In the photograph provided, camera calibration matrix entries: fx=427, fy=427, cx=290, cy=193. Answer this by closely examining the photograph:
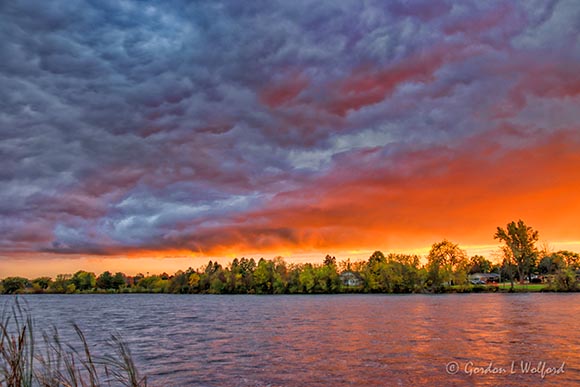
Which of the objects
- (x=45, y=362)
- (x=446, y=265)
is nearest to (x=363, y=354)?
(x=45, y=362)

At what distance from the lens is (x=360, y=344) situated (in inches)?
1639

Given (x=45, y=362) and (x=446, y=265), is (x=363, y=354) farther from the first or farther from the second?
(x=446, y=265)

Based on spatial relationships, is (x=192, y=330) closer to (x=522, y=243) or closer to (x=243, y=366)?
(x=243, y=366)

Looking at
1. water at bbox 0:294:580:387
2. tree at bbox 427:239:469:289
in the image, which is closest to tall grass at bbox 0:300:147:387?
water at bbox 0:294:580:387

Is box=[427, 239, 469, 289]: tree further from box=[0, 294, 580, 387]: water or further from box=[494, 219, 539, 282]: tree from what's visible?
box=[0, 294, 580, 387]: water

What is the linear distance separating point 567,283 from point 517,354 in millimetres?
149224

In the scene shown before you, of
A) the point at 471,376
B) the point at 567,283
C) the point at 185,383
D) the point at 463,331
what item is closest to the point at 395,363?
the point at 471,376

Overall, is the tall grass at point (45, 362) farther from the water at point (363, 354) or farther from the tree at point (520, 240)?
the tree at point (520, 240)

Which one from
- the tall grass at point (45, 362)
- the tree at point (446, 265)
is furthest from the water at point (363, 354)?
the tree at point (446, 265)

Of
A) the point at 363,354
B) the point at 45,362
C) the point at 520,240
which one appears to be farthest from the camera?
the point at 520,240

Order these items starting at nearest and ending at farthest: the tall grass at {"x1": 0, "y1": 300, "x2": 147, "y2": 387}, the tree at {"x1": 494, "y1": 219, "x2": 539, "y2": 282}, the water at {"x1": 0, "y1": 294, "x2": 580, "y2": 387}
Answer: the tall grass at {"x1": 0, "y1": 300, "x2": 147, "y2": 387}
the water at {"x1": 0, "y1": 294, "x2": 580, "y2": 387}
the tree at {"x1": 494, "y1": 219, "x2": 539, "y2": 282}

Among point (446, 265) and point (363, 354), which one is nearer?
point (363, 354)

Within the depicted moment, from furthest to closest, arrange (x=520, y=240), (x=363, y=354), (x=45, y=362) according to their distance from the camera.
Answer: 1. (x=520, y=240)
2. (x=363, y=354)
3. (x=45, y=362)

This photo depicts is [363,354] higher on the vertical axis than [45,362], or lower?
lower
